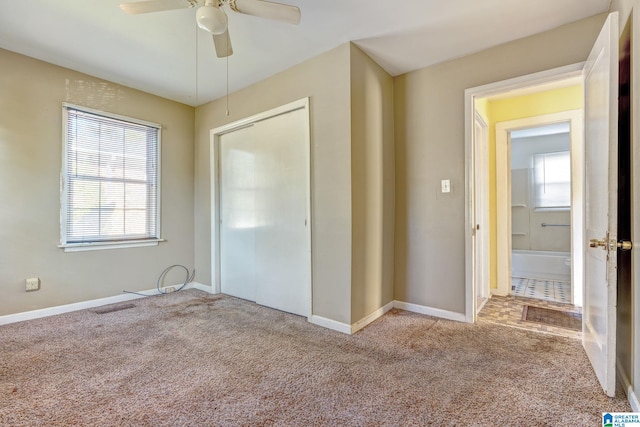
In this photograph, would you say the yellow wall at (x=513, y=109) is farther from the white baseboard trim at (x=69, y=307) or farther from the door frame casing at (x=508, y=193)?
the white baseboard trim at (x=69, y=307)

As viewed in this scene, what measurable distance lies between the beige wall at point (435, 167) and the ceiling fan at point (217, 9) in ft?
5.55

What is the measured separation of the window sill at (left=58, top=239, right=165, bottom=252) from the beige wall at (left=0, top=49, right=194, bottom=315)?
49mm

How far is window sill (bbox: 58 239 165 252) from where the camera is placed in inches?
125

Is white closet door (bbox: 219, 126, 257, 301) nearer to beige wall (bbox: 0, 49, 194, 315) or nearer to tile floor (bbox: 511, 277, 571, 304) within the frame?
beige wall (bbox: 0, 49, 194, 315)

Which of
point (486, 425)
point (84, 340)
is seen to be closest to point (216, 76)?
point (84, 340)

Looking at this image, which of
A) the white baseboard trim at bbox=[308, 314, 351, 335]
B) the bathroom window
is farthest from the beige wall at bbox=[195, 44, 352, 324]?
the bathroom window

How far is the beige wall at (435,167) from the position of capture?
8.98ft

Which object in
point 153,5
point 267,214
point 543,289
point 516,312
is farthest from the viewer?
point 543,289

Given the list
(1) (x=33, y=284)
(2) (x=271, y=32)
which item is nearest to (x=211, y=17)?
(2) (x=271, y=32)

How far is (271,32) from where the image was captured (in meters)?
2.46

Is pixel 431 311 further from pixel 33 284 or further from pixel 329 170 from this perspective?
pixel 33 284

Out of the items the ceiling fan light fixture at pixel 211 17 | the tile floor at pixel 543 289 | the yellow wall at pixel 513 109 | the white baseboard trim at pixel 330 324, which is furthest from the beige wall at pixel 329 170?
the tile floor at pixel 543 289

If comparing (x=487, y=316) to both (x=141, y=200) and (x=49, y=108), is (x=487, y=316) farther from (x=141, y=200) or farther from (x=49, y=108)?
(x=49, y=108)

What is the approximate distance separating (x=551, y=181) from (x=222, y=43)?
6.25 metres
